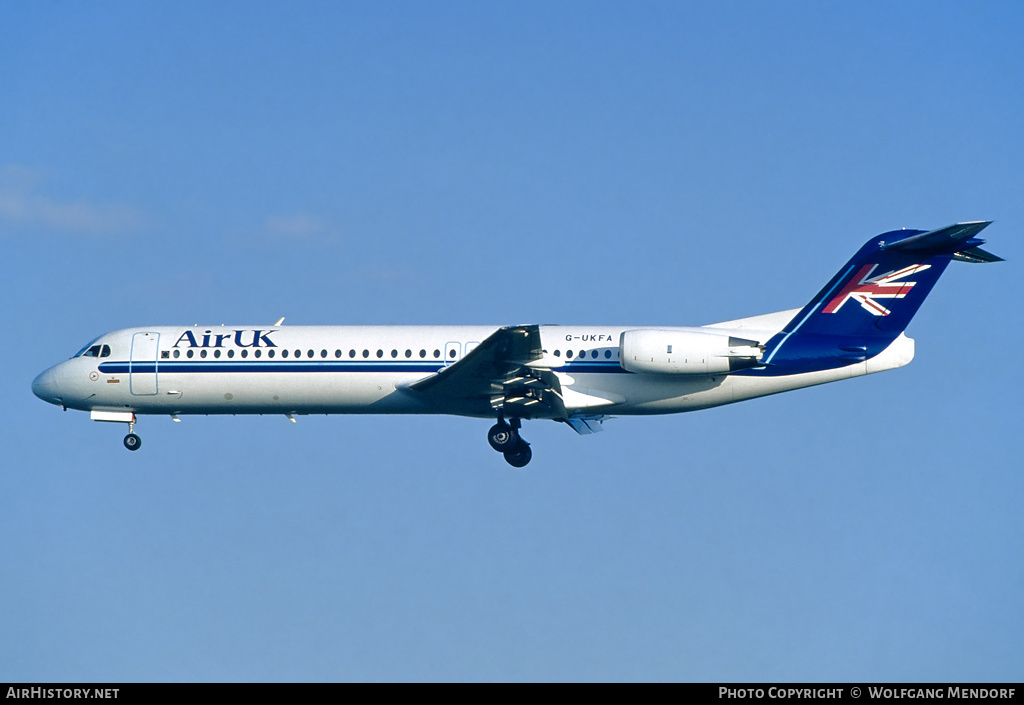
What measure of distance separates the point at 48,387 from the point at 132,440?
9.25 feet

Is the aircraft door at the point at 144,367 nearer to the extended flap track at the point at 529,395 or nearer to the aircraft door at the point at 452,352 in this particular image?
the aircraft door at the point at 452,352

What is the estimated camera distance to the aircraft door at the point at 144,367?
31.2 m

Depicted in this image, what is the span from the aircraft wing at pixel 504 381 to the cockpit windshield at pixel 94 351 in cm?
865

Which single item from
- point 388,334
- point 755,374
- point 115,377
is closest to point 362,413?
point 388,334

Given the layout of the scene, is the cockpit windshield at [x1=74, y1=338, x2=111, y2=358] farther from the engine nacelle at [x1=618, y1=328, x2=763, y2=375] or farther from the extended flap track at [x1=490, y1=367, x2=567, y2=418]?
the engine nacelle at [x1=618, y1=328, x2=763, y2=375]

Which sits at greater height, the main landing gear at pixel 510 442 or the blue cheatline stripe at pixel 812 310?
the blue cheatline stripe at pixel 812 310

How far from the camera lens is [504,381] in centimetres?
2883

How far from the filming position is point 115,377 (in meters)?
31.5

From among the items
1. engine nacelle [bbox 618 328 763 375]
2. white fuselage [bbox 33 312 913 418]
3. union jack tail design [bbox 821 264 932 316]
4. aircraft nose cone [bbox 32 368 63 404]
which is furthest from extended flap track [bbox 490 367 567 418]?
aircraft nose cone [bbox 32 368 63 404]

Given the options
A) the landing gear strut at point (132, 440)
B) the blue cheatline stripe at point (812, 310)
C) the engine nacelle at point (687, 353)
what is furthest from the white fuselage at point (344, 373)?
the engine nacelle at point (687, 353)

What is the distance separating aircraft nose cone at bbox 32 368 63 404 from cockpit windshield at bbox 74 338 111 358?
861 mm

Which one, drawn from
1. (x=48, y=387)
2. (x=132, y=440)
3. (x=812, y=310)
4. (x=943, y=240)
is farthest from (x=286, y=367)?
(x=943, y=240)

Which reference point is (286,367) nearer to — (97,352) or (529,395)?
(97,352)

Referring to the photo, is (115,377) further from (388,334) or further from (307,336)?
(388,334)
